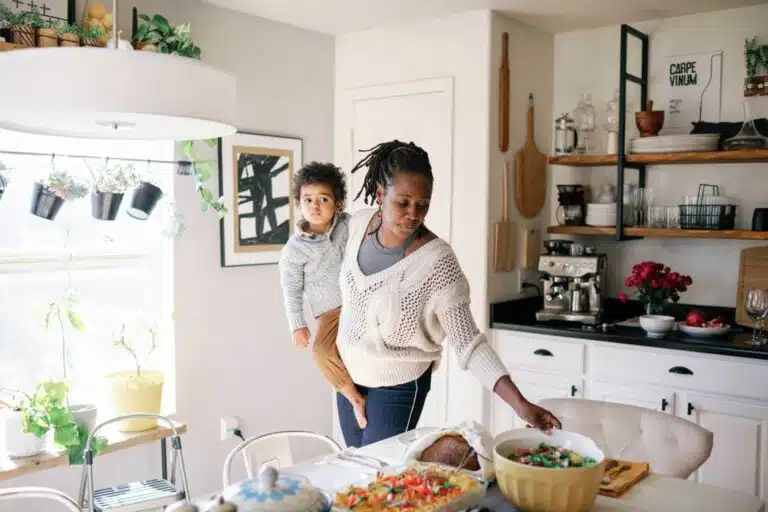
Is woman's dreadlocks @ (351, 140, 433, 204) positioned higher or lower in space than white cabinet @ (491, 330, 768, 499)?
higher

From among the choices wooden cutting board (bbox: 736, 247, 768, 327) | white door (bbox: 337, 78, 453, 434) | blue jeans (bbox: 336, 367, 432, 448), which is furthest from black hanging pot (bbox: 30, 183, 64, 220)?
wooden cutting board (bbox: 736, 247, 768, 327)

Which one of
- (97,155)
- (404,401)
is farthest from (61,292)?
(404,401)

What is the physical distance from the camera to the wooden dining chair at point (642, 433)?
2.03m

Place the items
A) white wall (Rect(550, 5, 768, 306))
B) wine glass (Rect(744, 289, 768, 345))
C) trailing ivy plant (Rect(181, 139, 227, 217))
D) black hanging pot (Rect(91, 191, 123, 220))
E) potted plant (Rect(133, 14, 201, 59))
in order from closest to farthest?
black hanging pot (Rect(91, 191, 123, 220)), potted plant (Rect(133, 14, 201, 59)), wine glass (Rect(744, 289, 768, 345)), trailing ivy plant (Rect(181, 139, 227, 217)), white wall (Rect(550, 5, 768, 306))

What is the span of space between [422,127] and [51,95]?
9.82 feet

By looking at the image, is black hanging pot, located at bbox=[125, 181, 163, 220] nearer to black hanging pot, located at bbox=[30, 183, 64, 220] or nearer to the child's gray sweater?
black hanging pot, located at bbox=[30, 183, 64, 220]

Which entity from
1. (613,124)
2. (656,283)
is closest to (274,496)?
(656,283)

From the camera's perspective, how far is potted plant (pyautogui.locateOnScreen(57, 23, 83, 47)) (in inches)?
111

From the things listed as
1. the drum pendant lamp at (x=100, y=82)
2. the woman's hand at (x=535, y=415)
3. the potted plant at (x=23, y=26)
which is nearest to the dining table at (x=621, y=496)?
the woman's hand at (x=535, y=415)

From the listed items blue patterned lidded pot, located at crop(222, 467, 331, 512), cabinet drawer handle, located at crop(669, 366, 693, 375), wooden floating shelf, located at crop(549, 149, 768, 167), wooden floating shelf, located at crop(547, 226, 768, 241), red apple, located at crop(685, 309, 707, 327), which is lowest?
cabinet drawer handle, located at crop(669, 366, 693, 375)

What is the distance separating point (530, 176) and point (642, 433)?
6.86 feet

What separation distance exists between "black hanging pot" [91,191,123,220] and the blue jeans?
4.72ft

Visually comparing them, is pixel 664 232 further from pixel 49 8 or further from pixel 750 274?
pixel 49 8

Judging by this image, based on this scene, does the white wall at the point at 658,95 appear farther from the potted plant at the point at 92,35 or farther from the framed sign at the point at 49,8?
the framed sign at the point at 49,8
